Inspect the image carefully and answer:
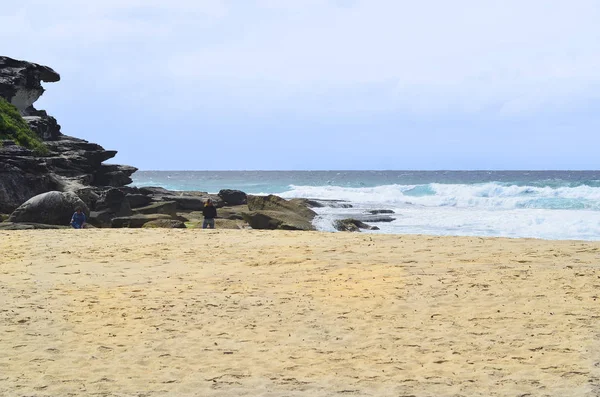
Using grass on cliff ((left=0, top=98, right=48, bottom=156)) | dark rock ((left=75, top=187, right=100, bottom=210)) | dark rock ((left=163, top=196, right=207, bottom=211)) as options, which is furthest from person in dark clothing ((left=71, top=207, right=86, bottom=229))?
dark rock ((left=163, top=196, right=207, bottom=211))

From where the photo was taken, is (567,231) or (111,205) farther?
(567,231)

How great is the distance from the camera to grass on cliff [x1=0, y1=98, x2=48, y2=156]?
97.3ft

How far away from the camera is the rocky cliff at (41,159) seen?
81.6ft

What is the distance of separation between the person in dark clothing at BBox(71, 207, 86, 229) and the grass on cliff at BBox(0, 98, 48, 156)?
892 centimetres

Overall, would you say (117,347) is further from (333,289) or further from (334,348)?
(333,289)

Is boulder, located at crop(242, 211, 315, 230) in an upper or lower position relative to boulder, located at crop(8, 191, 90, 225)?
lower

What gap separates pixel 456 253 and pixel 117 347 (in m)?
8.67

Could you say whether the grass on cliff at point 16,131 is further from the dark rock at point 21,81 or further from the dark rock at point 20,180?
the dark rock at point 20,180

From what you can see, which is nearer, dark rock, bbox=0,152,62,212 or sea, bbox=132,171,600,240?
dark rock, bbox=0,152,62,212

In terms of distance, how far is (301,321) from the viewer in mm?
9703

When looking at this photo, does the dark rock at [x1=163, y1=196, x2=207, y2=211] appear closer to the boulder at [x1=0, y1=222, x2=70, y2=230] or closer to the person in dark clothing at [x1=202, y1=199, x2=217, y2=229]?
the person in dark clothing at [x1=202, y1=199, x2=217, y2=229]

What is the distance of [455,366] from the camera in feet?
25.4

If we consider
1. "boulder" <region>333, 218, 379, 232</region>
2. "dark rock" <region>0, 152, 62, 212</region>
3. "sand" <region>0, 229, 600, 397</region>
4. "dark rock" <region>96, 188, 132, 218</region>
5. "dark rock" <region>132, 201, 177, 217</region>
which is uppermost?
"dark rock" <region>0, 152, 62, 212</region>

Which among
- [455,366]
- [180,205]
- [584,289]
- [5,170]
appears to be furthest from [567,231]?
[455,366]
